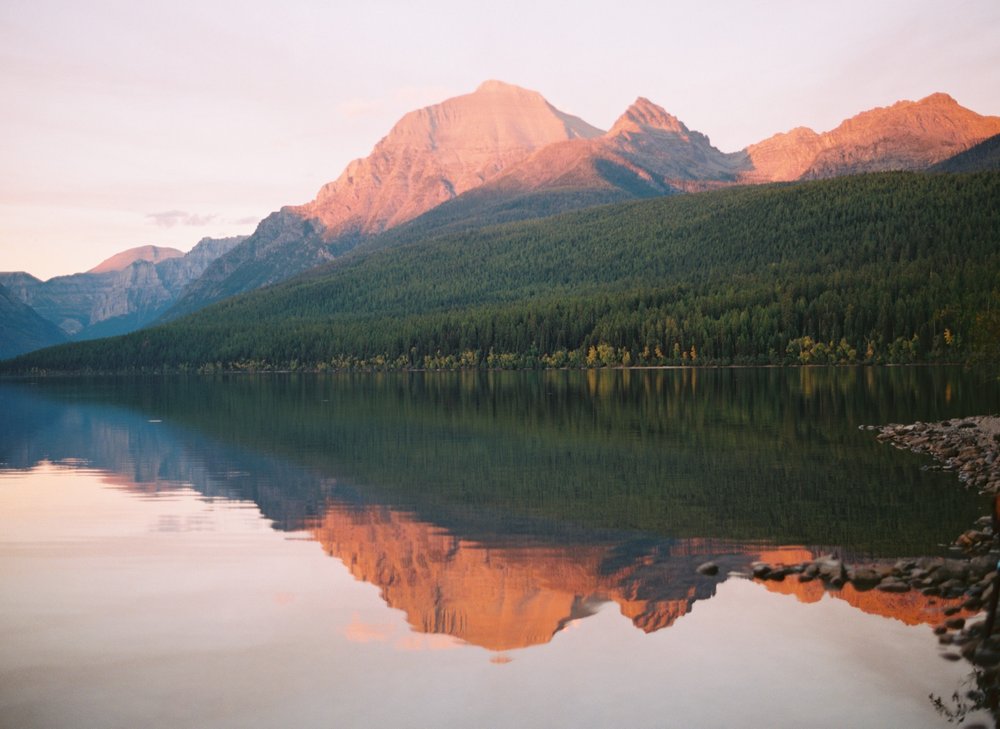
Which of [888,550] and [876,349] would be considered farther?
[876,349]

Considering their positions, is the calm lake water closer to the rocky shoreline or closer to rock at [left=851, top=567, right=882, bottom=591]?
the rocky shoreline

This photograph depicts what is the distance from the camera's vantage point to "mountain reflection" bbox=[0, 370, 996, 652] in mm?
24859

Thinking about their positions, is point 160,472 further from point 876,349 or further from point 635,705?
point 876,349

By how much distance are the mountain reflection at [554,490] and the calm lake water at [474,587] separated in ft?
0.55

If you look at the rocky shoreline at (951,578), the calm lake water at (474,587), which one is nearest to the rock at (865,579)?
the rocky shoreline at (951,578)

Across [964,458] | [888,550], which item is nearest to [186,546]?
[888,550]

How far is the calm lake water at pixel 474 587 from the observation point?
705 inches

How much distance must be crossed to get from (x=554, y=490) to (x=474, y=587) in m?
15.5

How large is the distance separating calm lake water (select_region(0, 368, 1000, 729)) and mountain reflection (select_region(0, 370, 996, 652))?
0.17m

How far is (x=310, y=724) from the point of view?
55.2ft

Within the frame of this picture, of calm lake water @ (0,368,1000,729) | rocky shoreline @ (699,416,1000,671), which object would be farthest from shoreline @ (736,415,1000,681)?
calm lake water @ (0,368,1000,729)

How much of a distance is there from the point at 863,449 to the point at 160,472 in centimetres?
3612

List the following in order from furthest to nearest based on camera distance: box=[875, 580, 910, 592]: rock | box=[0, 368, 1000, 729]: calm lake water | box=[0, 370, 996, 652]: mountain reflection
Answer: box=[0, 370, 996, 652]: mountain reflection, box=[875, 580, 910, 592]: rock, box=[0, 368, 1000, 729]: calm lake water

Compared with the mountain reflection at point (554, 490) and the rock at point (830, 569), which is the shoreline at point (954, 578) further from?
the mountain reflection at point (554, 490)
